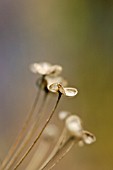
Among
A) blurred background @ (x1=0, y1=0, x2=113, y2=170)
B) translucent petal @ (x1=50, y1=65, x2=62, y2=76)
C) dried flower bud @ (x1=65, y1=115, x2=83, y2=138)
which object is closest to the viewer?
dried flower bud @ (x1=65, y1=115, x2=83, y2=138)

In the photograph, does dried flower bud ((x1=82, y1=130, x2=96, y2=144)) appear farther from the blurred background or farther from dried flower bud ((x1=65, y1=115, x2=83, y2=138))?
the blurred background

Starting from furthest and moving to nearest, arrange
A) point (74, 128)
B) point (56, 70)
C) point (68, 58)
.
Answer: point (68, 58) < point (56, 70) < point (74, 128)

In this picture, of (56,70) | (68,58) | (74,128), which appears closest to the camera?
(74,128)

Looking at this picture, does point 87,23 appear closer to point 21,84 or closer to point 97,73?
point 97,73

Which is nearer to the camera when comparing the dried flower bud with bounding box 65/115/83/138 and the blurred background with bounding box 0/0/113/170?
the dried flower bud with bounding box 65/115/83/138

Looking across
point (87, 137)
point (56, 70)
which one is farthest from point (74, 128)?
point (56, 70)

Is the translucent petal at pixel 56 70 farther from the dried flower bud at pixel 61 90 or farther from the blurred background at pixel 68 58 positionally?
the blurred background at pixel 68 58

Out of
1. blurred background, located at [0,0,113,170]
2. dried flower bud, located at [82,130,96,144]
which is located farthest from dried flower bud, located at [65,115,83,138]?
blurred background, located at [0,0,113,170]

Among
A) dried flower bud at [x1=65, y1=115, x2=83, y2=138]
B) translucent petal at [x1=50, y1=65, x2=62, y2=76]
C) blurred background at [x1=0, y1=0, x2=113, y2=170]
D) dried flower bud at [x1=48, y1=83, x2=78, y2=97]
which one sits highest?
blurred background at [x1=0, y1=0, x2=113, y2=170]

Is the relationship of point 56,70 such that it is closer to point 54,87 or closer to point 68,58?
point 54,87

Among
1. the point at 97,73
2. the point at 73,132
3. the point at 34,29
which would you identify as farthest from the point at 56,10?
the point at 73,132
